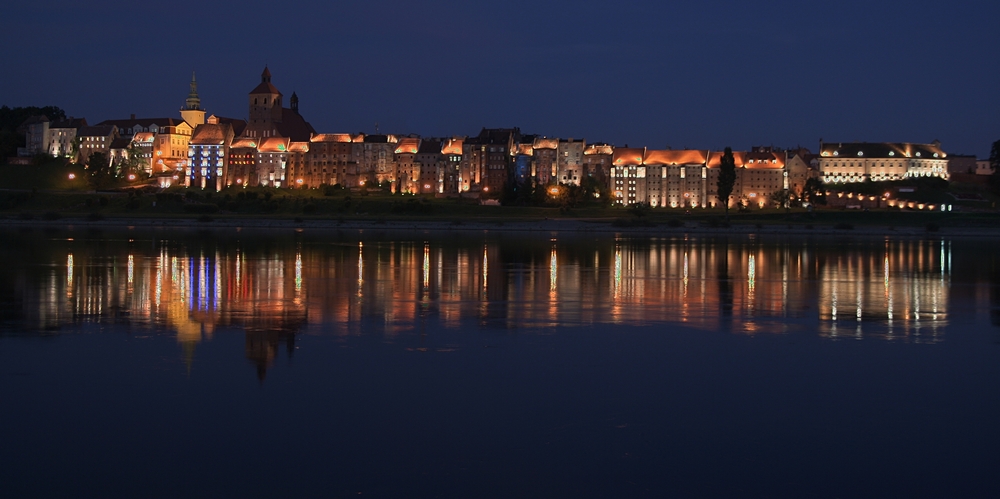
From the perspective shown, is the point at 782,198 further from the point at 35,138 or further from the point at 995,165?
the point at 35,138

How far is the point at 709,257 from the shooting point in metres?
40.1

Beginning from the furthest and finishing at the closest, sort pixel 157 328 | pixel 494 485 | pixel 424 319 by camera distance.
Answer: pixel 424 319, pixel 157 328, pixel 494 485

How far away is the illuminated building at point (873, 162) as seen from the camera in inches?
3856

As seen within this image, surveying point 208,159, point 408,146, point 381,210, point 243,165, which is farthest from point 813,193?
point 208,159

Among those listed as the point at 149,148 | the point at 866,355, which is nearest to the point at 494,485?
the point at 866,355

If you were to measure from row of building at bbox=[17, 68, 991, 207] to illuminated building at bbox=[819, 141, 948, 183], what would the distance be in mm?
104

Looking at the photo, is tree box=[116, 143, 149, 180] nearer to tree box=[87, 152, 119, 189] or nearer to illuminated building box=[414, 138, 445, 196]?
tree box=[87, 152, 119, 189]

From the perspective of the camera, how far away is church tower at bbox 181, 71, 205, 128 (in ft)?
376

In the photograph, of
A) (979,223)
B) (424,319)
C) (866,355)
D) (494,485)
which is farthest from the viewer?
(979,223)

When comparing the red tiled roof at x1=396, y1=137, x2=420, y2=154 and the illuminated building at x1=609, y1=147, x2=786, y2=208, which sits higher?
the red tiled roof at x1=396, y1=137, x2=420, y2=154

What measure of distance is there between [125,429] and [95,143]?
107104mm

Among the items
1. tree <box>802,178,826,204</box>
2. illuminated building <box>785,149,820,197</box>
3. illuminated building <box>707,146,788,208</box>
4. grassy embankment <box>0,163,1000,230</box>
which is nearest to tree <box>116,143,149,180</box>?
grassy embankment <box>0,163,1000,230</box>

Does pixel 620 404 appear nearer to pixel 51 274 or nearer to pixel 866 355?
pixel 866 355

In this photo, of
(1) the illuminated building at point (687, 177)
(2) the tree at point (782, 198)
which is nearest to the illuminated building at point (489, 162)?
(1) the illuminated building at point (687, 177)
